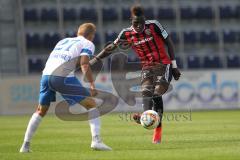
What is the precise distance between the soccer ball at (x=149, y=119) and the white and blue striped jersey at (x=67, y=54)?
5.42 ft

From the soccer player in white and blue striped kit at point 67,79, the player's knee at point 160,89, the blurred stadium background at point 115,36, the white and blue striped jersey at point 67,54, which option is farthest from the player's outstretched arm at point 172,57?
the blurred stadium background at point 115,36

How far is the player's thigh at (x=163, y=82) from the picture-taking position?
13250mm

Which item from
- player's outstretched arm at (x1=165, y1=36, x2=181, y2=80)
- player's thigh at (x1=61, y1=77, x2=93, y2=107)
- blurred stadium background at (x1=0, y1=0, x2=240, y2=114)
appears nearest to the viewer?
player's thigh at (x1=61, y1=77, x2=93, y2=107)

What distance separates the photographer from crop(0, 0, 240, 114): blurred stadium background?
100 ft

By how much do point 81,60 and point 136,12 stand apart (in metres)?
2.08

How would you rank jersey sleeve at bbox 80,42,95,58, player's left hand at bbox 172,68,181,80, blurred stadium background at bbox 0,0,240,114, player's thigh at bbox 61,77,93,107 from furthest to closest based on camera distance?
blurred stadium background at bbox 0,0,240,114, player's left hand at bbox 172,68,181,80, player's thigh at bbox 61,77,93,107, jersey sleeve at bbox 80,42,95,58

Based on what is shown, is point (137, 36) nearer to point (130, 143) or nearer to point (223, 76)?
point (130, 143)

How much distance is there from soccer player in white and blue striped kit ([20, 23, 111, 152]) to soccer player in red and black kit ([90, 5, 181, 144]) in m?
1.57

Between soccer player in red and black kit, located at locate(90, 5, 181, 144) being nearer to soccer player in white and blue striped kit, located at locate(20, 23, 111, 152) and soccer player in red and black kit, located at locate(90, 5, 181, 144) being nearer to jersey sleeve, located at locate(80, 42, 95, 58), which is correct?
soccer player in white and blue striped kit, located at locate(20, 23, 111, 152)

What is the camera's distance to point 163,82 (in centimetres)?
1328

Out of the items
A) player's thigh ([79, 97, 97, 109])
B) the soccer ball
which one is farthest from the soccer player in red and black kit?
player's thigh ([79, 97, 97, 109])

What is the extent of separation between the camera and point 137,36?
13359 millimetres

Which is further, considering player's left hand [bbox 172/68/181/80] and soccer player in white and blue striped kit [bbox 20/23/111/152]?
player's left hand [bbox 172/68/181/80]

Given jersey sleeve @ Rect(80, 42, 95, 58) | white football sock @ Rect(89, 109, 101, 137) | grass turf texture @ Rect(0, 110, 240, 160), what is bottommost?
grass turf texture @ Rect(0, 110, 240, 160)
